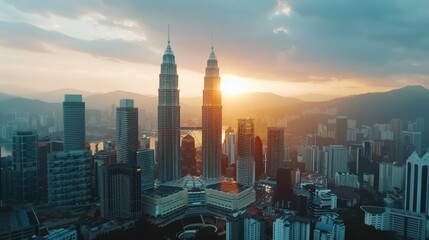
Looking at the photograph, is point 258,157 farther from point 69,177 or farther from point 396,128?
point 69,177

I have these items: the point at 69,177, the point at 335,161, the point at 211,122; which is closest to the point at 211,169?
the point at 211,122

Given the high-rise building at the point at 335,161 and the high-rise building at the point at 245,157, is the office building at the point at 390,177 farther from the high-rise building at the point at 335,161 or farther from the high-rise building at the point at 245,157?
the high-rise building at the point at 245,157

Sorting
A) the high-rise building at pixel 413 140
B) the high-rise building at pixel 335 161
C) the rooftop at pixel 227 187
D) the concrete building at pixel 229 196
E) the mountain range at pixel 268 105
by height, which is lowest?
the concrete building at pixel 229 196

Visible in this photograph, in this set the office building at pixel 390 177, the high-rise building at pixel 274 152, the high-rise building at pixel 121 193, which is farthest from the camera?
the high-rise building at pixel 274 152

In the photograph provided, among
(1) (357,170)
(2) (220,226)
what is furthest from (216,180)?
(1) (357,170)

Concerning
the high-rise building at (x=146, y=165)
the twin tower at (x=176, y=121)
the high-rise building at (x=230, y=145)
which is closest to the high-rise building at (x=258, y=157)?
the twin tower at (x=176, y=121)

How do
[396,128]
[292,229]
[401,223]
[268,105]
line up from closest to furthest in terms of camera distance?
[292,229] → [401,223] → [396,128] → [268,105]
